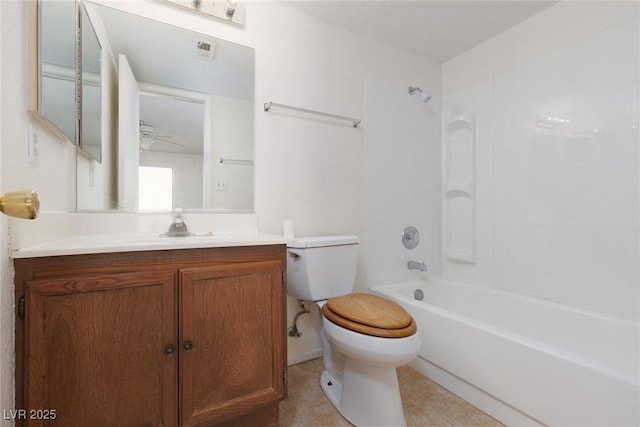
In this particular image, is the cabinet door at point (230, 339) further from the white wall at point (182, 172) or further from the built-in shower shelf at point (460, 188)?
the built-in shower shelf at point (460, 188)

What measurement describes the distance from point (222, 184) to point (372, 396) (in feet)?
4.08

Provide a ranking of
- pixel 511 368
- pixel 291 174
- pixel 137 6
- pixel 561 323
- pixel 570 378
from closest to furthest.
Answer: pixel 570 378
pixel 511 368
pixel 137 6
pixel 561 323
pixel 291 174

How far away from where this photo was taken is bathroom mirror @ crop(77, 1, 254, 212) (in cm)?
131

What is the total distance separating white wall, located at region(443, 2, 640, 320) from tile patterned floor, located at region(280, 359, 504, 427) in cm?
89

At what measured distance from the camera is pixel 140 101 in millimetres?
1382

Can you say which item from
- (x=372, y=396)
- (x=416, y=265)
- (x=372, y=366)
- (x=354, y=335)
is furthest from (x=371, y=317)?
(x=416, y=265)

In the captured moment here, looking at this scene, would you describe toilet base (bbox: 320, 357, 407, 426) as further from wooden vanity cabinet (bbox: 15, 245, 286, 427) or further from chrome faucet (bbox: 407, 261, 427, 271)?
chrome faucet (bbox: 407, 261, 427, 271)

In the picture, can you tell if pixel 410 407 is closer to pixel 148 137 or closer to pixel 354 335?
pixel 354 335

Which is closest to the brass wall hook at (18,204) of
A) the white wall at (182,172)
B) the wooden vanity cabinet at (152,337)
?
the wooden vanity cabinet at (152,337)

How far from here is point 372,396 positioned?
1221 mm

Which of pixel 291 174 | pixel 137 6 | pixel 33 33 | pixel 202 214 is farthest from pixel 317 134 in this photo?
pixel 33 33

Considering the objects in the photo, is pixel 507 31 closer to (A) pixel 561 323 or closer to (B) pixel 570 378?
(A) pixel 561 323

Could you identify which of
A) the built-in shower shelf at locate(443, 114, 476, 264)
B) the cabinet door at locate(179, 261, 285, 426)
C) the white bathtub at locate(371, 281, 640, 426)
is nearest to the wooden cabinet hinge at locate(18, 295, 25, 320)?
the cabinet door at locate(179, 261, 285, 426)

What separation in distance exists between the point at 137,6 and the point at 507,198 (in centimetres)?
239
